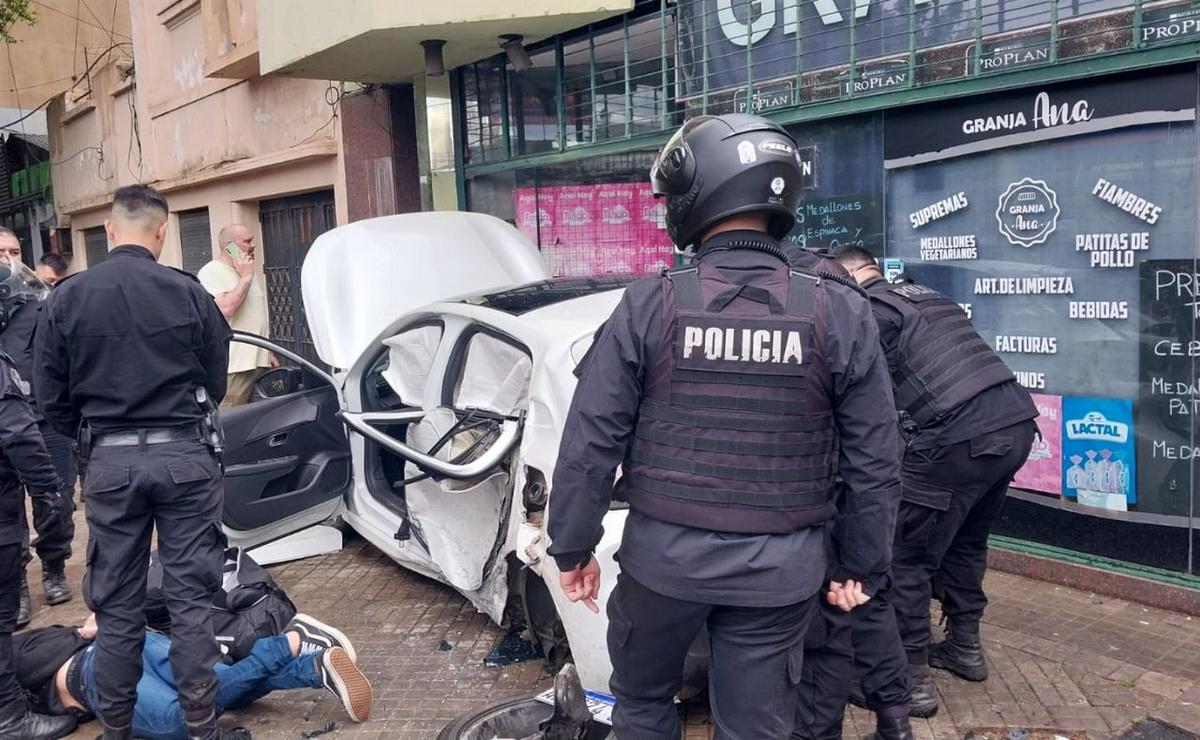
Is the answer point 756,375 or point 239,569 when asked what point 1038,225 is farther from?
point 239,569

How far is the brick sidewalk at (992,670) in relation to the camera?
3697 millimetres

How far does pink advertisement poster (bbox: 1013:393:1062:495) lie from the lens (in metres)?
4.97

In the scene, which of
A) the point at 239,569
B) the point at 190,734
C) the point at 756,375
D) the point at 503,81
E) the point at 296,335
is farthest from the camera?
the point at 296,335

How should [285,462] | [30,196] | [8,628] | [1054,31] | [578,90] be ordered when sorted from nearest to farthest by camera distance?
[8,628]
[1054,31]
[285,462]
[578,90]
[30,196]

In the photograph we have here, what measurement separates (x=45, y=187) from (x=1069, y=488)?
20.5 meters

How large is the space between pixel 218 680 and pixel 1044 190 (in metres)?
4.17

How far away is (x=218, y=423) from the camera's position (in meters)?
3.83

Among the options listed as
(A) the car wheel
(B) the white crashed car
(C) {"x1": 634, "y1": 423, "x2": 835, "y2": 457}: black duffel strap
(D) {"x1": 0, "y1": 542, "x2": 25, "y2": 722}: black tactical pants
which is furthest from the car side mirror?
(C) {"x1": 634, "y1": 423, "x2": 835, "y2": 457}: black duffel strap

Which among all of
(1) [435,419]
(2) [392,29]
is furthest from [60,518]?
(2) [392,29]

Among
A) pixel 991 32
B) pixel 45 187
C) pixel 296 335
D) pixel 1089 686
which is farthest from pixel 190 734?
pixel 45 187

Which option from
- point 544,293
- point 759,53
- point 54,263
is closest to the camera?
point 544,293

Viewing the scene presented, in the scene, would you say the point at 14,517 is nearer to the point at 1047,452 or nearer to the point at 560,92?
the point at 1047,452

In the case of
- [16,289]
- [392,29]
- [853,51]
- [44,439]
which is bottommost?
[44,439]

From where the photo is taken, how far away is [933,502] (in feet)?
11.8
